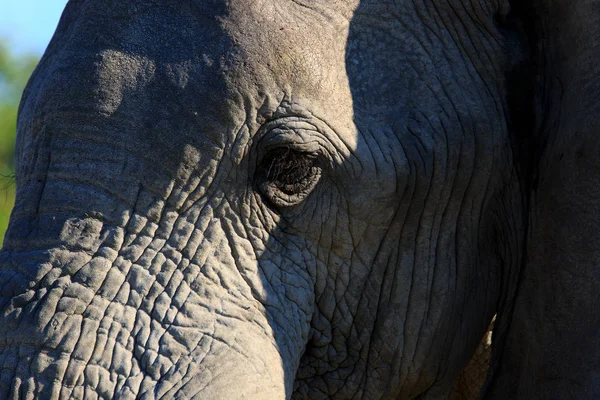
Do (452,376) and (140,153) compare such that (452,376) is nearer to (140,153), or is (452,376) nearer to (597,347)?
(597,347)

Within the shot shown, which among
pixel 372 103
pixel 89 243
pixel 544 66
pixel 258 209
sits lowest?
pixel 89 243

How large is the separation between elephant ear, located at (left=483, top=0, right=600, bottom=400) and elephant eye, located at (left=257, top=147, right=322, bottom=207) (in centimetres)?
61

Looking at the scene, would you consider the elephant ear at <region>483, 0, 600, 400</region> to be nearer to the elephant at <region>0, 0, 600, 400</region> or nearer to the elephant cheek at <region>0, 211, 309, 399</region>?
the elephant at <region>0, 0, 600, 400</region>

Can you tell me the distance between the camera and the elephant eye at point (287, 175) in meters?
2.67

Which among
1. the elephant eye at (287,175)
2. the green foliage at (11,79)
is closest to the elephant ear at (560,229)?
the elephant eye at (287,175)

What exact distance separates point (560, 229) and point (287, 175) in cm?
70

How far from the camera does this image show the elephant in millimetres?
2445

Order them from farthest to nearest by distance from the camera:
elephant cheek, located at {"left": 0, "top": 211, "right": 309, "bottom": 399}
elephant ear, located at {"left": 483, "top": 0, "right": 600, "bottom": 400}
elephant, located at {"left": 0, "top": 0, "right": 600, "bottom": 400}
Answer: elephant ear, located at {"left": 483, "top": 0, "right": 600, "bottom": 400} → elephant, located at {"left": 0, "top": 0, "right": 600, "bottom": 400} → elephant cheek, located at {"left": 0, "top": 211, "right": 309, "bottom": 399}

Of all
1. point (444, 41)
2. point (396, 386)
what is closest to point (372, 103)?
A: point (444, 41)

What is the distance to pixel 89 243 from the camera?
2.46 metres

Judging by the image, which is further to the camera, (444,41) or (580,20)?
(444,41)

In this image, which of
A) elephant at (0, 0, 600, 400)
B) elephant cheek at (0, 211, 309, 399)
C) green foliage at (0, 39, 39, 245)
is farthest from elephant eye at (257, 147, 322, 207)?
green foliage at (0, 39, 39, 245)

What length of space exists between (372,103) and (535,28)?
0.53 m

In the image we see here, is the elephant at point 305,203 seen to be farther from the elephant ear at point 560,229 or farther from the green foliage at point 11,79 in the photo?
the green foliage at point 11,79
